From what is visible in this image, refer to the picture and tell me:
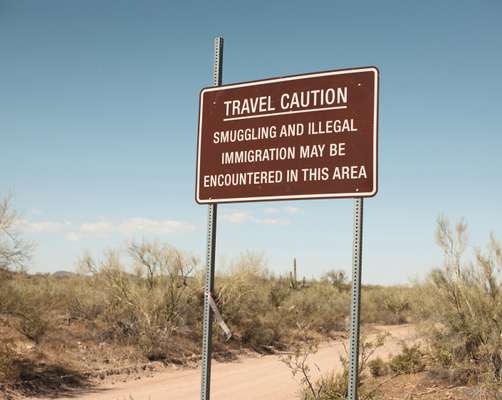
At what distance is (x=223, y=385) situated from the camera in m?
11.5

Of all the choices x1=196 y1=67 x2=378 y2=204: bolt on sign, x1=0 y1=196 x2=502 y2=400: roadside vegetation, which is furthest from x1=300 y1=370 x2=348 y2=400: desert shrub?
x1=196 y1=67 x2=378 y2=204: bolt on sign

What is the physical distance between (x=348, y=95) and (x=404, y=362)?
8525 millimetres

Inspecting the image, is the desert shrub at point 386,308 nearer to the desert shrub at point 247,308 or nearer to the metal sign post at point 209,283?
the desert shrub at point 247,308

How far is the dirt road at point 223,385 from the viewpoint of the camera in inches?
405

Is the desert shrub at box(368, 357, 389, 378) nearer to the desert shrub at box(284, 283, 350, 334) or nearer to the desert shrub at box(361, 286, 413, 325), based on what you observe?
the desert shrub at box(284, 283, 350, 334)

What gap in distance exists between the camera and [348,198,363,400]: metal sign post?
385 cm

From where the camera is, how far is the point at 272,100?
4.61 meters

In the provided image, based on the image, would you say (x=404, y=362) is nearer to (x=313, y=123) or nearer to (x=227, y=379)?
(x=227, y=379)

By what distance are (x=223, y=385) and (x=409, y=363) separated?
13.3 feet

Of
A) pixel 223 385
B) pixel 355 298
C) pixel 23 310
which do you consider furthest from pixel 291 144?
pixel 23 310

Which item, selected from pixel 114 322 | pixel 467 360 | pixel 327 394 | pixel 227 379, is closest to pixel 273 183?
pixel 327 394

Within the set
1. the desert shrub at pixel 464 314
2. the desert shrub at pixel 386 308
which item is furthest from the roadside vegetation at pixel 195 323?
the desert shrub at pixel 386 308

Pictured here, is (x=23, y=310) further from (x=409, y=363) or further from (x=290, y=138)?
(x=290, y=138)

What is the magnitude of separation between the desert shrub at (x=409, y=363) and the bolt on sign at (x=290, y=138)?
7.90m
